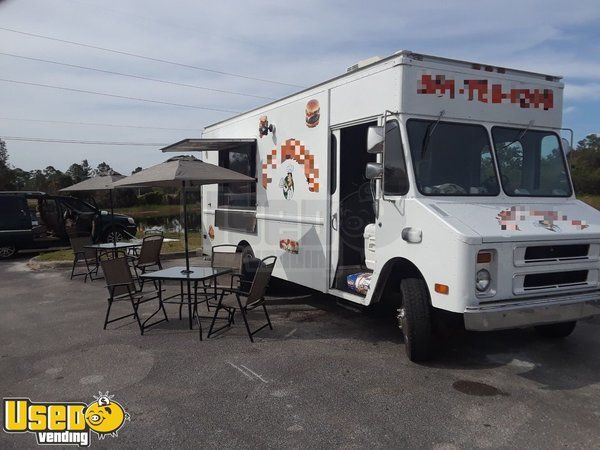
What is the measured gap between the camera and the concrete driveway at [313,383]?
3477 mm

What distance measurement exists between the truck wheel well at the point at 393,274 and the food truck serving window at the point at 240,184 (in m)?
3.19

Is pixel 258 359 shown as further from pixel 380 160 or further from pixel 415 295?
pixel 380 160

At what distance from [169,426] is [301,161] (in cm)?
389

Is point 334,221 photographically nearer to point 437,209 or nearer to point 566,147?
point 437,209

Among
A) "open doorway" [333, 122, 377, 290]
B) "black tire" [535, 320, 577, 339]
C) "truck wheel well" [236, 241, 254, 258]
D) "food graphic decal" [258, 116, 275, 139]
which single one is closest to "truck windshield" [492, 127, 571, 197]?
"black tire" [535, 320, 577, 339]

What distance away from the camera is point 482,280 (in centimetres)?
417

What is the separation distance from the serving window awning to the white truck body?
42.8 inches

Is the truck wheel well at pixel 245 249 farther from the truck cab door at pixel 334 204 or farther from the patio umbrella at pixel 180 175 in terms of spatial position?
the truck cab door at pixel 334 204

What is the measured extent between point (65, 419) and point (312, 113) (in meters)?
4.34

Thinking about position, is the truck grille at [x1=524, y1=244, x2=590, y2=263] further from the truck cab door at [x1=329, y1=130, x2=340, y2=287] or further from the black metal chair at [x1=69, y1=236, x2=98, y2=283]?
the black metal chair at [x1=69, y1=236, x2=98, y2=283]

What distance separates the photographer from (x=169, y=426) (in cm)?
359

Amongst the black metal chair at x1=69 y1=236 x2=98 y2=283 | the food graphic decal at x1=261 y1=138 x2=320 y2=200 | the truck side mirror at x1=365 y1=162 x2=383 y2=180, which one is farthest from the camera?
the black metal chair at x1=69 y1=236 x2=98 y2=283

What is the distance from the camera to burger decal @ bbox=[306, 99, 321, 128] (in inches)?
243

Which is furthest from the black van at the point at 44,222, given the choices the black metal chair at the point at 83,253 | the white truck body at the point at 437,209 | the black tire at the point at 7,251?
the white truck body at the point at 437,209
